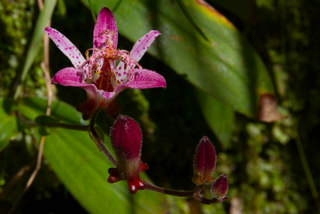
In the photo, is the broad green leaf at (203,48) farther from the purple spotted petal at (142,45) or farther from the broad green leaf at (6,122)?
the broad green leaf at (6,122)

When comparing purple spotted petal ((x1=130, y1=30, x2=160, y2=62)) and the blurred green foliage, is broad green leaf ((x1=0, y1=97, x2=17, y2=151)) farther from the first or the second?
purple spotted petal ((x1=130, y1=30, x2=160, y2=62))

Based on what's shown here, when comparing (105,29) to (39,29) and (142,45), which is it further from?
(39,29)

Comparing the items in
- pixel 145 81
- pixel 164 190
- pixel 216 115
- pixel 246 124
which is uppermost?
pixel 145 81

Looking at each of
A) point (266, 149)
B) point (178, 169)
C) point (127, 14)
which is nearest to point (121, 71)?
point (127, 14)

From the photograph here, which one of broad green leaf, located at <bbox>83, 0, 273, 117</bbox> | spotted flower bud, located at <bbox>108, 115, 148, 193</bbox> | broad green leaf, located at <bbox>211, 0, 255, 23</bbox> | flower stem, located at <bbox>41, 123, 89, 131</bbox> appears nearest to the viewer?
spotted flower bud, located at <bbox>108, 115, 148, 193</bbox>

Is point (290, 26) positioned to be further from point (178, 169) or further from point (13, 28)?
point (13, 28)

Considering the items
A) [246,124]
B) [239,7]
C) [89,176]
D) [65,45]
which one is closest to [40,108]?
[89,176]

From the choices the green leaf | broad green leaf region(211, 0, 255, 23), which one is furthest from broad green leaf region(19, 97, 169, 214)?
broad green leaf region(211, 0, 255, 23)
